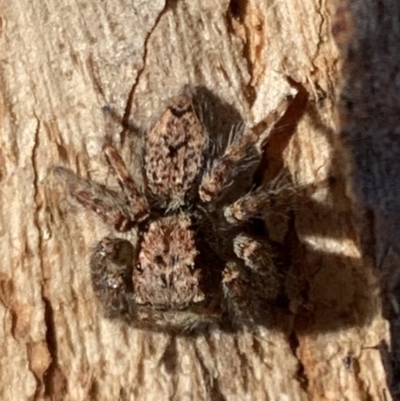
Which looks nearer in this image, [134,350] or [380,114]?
[380,114]

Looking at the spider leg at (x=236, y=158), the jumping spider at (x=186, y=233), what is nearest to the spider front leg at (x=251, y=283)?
the jumping spider at (x=186, y=233)

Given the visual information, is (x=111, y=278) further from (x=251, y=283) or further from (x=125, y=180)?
(x=251, y=283)

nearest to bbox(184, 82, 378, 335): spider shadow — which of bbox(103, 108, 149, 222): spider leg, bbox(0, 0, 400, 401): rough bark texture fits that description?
bbox(0, 0, 400, 401): rough bark texture

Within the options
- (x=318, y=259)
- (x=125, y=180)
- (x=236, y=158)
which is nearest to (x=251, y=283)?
(x=318, y=259)

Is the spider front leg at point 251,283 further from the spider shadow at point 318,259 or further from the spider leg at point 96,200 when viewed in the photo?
the spider leg at point 96,200

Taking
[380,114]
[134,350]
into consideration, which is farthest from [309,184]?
[134,350]

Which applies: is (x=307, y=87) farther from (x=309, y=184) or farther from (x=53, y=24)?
(x=53, y=24)
